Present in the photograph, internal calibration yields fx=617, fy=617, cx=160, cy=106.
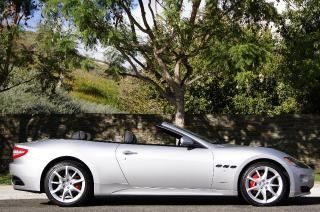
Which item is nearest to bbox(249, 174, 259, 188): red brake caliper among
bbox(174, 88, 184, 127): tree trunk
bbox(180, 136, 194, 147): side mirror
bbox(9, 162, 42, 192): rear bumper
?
bbox(180, 136, 194, 147): side mirror

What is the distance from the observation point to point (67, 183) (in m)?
9.07

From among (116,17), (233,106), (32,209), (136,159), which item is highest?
(116,17)

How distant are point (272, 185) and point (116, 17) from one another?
6.95 metres

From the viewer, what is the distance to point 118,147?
30.1 ft

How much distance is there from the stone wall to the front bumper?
8.28 m

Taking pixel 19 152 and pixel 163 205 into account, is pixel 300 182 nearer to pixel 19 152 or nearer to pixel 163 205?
pixel 163 205

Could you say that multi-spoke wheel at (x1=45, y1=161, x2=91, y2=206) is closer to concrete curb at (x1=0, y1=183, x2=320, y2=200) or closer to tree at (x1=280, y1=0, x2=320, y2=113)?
concrete curb at (x1=0, y1=183, x2=320, y2=200)

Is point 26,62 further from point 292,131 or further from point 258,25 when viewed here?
point 292,131

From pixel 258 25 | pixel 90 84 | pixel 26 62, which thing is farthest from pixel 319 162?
pixel 90 84

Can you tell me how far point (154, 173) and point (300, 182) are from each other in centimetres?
217

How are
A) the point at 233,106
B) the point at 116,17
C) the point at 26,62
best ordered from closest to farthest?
the point at 116,17 < the point at 26,62 < the point at 233,106

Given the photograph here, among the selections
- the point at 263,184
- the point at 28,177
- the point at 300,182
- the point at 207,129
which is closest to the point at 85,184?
the point at 28,177

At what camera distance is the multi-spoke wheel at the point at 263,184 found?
906 cm

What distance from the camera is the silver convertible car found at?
9016mm
